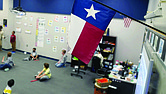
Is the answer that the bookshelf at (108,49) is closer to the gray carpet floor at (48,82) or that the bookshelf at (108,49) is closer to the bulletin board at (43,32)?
the gray carpet floor at (48,82)

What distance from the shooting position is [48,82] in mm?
4875

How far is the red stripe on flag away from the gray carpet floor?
9.03 feet

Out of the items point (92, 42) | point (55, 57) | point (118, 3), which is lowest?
point (55, 57)

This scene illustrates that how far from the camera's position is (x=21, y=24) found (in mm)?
8344

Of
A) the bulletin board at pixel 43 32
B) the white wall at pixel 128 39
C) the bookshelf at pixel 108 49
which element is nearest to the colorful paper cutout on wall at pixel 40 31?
the bulletin board at pixel 43 32

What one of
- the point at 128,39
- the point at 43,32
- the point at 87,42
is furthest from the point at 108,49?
→ the point at 87,42

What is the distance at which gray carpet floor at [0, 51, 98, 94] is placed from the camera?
14.1 feet

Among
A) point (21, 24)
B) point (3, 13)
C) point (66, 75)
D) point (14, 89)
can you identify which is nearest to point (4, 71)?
point (14, 89)

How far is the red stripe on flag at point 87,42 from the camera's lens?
1.77 meters

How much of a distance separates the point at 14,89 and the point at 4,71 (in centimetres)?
163

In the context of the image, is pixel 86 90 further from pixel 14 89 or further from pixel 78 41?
pixel 78 41

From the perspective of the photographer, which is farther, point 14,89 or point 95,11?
point 14,89

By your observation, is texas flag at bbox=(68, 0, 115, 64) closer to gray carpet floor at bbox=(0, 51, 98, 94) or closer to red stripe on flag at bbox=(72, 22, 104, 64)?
red stripe on flag at bbox=(72, 22, 104, 64)

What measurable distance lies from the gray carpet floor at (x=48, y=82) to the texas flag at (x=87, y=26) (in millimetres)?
2789
